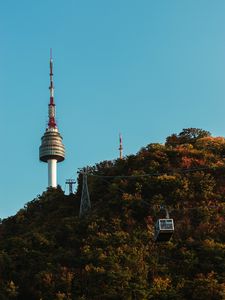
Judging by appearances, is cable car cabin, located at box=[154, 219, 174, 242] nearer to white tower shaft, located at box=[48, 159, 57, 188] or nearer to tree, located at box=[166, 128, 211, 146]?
tree, located at box=[166, 128, 211, 146]

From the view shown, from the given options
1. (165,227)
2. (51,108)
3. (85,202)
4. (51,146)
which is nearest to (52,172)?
(51,146)

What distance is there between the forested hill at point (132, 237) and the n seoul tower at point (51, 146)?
139 ft

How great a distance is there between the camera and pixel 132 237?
1529 inches

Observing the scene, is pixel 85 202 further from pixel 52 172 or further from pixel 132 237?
pixel 52 172

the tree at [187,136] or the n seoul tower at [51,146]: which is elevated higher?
the n seoul tower at [51,146]

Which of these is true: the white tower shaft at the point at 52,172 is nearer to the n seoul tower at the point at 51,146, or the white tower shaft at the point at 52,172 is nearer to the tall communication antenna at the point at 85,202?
the n seoul tower at the point at 51,146

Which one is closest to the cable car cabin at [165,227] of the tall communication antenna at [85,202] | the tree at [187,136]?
the tall communication antenna at [85,202]

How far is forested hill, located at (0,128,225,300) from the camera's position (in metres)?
34.2

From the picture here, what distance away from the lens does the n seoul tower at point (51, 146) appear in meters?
95.9

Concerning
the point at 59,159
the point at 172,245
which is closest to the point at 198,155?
the point at 172,245

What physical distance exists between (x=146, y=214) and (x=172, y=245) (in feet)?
16.4

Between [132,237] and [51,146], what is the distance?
2293 inches

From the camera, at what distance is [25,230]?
161 ft

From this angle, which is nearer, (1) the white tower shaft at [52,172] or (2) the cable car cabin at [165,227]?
(2) the cable car cabin at [165,227]
